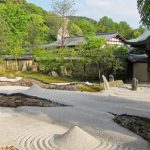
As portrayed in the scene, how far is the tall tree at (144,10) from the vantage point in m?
13.0

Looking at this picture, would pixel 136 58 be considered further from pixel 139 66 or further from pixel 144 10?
pixel 144 10

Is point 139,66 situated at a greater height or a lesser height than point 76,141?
greater

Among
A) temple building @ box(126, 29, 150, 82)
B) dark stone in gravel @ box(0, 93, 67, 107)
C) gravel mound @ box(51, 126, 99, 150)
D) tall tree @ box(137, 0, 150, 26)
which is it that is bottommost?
gravel mound @ box(51, 126, 99, 150)

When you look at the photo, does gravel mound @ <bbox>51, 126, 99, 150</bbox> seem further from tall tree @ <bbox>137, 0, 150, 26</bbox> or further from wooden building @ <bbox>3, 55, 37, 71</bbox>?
wooden building @ <bbox>3, 55, 37, 71</bbox>

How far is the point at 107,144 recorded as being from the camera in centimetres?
1027

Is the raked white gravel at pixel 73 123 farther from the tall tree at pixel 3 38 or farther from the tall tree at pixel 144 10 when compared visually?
the tall tree at pixel 3 38

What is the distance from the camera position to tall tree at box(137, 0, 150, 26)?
42.5 ft

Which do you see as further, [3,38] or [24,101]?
[3,38]

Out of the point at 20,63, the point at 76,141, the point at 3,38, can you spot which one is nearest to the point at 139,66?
the point at 3,38

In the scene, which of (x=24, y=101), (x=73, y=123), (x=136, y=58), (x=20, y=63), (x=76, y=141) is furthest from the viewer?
(x=20, y=63)

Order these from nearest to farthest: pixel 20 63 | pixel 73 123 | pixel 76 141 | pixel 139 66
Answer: pixel 76 141 < pixel 73 123 < pixel 139 66 < pixel 20 63

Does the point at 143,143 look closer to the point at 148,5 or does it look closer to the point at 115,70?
the point at 148,5

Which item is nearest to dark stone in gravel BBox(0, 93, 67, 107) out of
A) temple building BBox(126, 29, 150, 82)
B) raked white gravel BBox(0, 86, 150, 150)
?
raked white gravel BBox(0, 86, 150, 150)

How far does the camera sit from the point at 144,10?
13125 mm
